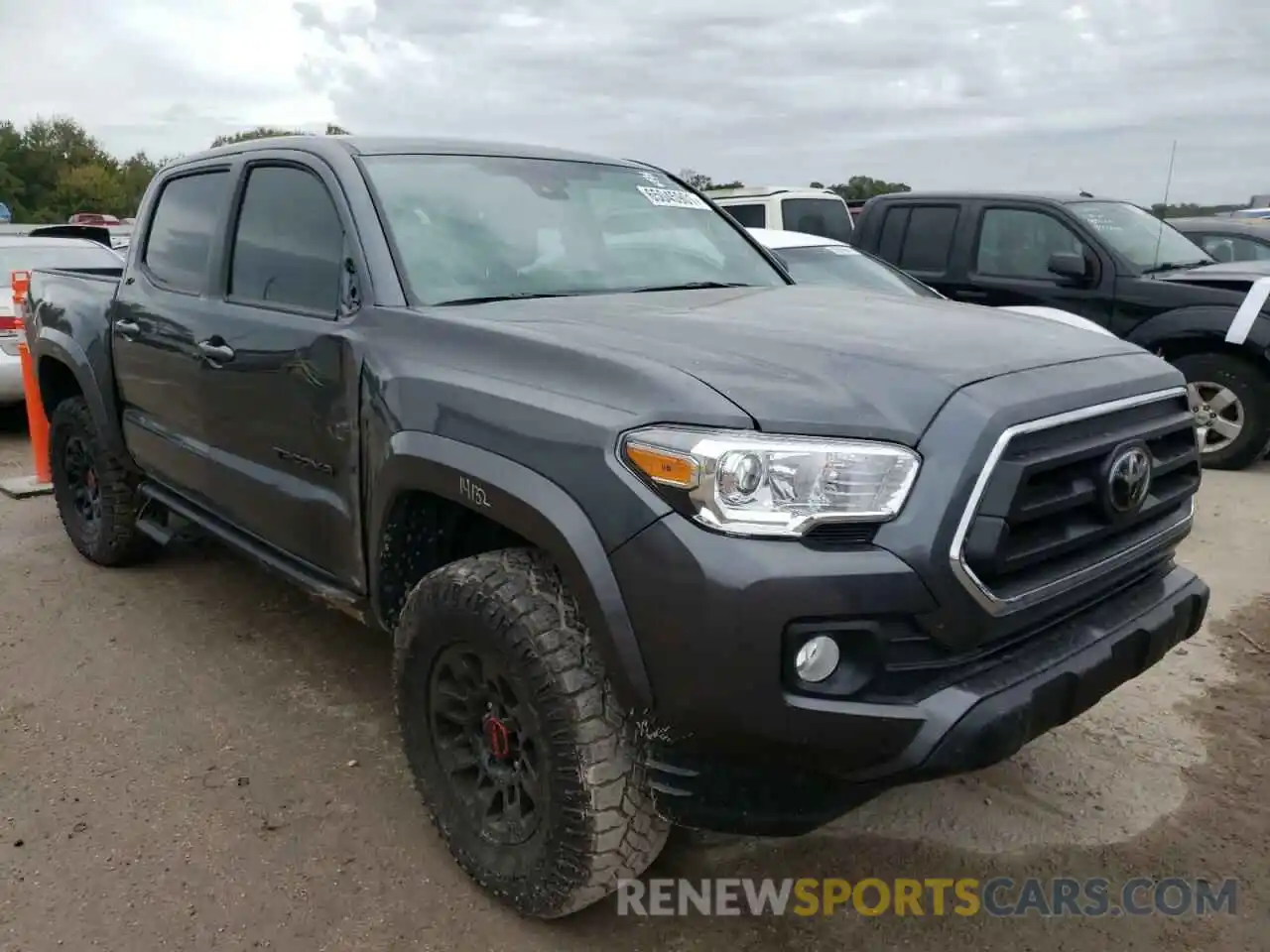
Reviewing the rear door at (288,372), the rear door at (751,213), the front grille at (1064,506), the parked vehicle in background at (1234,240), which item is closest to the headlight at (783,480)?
the front grille at (1064,506)

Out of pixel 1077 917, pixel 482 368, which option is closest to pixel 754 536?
pixel 482 368

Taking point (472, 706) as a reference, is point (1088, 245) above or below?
above

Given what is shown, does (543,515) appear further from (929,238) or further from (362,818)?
(929,238)

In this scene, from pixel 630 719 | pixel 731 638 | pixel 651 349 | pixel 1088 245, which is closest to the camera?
pixel 731 638

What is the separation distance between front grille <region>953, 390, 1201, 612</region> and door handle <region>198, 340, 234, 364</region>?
2.44 meters

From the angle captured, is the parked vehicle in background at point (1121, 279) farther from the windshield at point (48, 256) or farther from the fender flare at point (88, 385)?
the windshield at point (48, 256)

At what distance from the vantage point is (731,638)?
1.97m

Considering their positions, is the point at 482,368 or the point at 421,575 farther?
the point at 421,575

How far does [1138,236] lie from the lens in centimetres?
766

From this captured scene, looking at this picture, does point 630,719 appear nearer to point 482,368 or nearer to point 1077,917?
point 482,368

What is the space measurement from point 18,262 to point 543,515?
27.1 feet

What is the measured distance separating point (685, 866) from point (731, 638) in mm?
1089

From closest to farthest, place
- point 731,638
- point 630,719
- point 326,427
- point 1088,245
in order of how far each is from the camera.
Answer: point 731,638, point 630,719, point 326,427, point 1088,245

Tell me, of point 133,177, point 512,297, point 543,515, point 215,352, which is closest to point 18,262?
point 215,352
